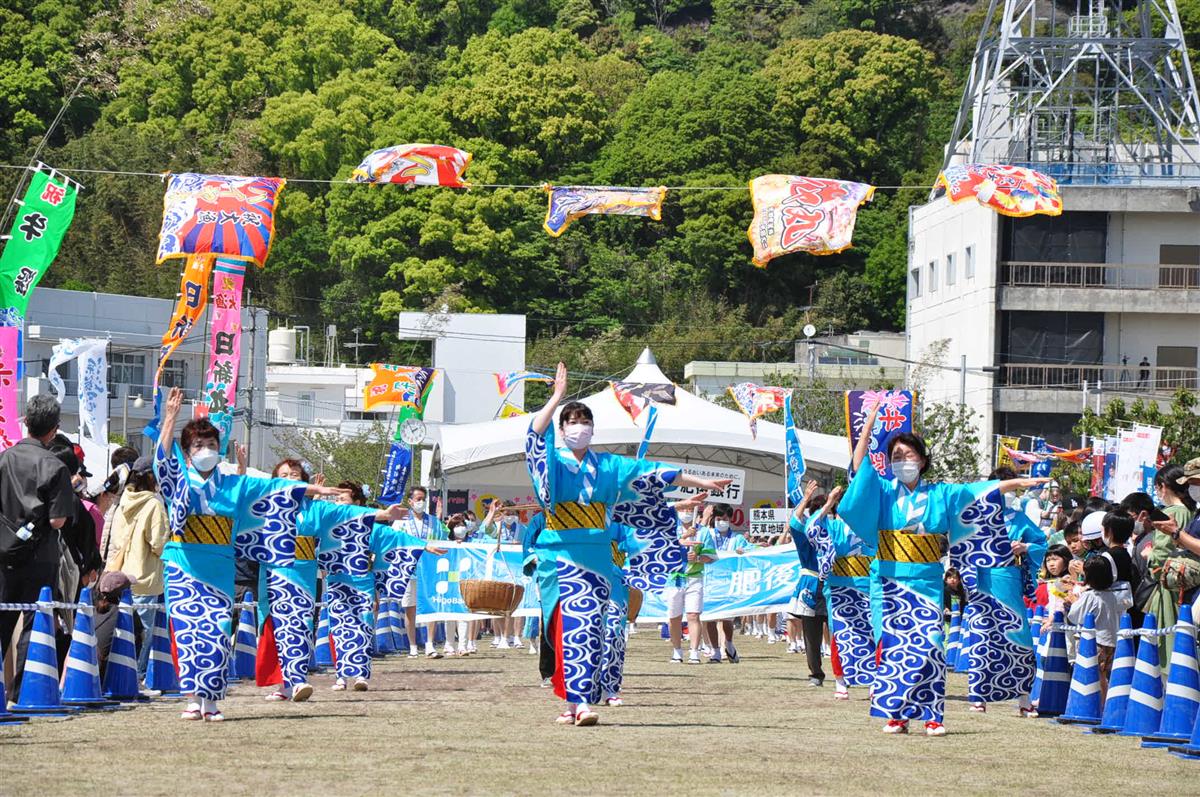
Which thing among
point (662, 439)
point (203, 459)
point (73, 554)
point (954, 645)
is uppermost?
point (662, 439)

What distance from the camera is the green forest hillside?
55031mm

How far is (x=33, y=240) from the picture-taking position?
18.8 metres

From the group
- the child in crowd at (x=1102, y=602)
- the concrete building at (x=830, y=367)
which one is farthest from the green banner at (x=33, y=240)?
the concrete building at (x=830, y=367)

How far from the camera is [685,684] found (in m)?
14.6

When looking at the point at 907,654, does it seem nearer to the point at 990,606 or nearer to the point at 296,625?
the point at 990,606

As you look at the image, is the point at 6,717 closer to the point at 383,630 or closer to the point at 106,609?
the point at 106,609

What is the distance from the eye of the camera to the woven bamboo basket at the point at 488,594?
15.2 m

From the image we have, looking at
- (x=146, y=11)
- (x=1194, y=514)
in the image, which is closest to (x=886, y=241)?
(x=146, y=11)

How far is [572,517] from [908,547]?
202 cm

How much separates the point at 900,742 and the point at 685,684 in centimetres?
511

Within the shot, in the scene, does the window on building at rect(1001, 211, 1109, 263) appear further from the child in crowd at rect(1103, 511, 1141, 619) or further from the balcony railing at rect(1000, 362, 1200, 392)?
the child in crowd at rect(1103, 511, 1141, 619)

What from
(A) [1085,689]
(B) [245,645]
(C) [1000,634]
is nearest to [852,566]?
(C) [1000,634]

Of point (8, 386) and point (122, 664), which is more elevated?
point (8, 386)

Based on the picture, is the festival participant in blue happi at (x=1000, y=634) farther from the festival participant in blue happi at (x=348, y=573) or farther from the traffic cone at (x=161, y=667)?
the traffic cone at (x=161, y=667)
